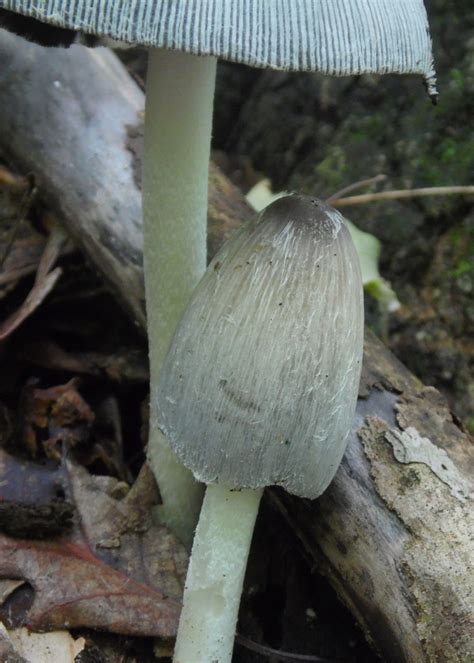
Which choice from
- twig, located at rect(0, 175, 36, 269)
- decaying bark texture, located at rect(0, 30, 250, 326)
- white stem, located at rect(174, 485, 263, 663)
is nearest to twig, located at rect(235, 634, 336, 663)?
white stem, located at rect(174, 485, 263, 663)

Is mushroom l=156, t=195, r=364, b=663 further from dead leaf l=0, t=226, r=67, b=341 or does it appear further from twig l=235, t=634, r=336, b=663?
dead leaf l=0, t=226, r=67, b=341

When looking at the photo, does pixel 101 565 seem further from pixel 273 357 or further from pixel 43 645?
pixel 273 357

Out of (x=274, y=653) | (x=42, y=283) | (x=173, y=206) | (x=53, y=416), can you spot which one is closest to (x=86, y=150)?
(x=42, y=283)

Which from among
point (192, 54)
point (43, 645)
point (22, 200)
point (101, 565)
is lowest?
point (43, 645)

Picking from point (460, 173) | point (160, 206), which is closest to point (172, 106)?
point (160, 206)

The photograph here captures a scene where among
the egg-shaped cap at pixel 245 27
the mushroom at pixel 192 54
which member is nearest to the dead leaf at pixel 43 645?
the mushroom at pixel 192 54
